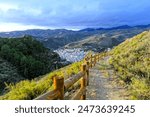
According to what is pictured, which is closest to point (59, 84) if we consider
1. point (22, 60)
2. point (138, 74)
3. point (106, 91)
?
point (106, 91)

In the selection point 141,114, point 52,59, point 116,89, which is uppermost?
point 141,114

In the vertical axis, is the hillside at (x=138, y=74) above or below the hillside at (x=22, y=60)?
above

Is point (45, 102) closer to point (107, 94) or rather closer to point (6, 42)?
point (107, 94)

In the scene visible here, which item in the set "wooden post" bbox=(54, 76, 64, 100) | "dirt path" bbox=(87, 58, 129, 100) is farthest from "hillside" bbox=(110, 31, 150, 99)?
"wooden post" bbox=(54, 76, 64, 100)

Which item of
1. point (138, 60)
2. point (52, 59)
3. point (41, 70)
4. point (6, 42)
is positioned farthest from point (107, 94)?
point (52, 59)

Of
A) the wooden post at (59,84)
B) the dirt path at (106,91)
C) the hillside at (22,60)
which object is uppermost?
the wooden post at (59,84)

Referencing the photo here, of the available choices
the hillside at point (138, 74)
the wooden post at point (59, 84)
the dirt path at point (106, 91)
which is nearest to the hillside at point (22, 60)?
the hillside at point (138, 74)

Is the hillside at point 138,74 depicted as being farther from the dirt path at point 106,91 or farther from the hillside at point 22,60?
the hillside at point 22,60

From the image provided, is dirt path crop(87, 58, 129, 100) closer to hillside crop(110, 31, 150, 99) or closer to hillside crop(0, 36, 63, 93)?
hillside crop(110, 31, 150, 99)
